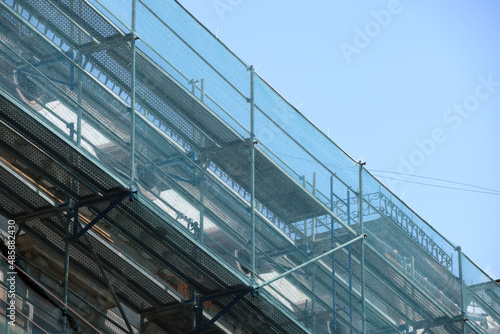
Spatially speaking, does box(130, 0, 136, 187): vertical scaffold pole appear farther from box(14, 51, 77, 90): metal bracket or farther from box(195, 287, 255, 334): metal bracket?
box(195, 287, 255, 334): metal bracket

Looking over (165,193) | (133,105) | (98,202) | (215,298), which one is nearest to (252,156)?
(165,193)

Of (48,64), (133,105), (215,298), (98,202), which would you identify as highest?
(48,64)

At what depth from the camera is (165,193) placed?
13562 millimetres

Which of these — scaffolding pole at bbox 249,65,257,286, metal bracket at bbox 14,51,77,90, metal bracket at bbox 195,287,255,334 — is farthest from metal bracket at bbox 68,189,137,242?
scaffolding pole at bbox 249,65,257,286

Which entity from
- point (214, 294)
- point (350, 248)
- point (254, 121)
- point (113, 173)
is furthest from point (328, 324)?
point (113, 173)

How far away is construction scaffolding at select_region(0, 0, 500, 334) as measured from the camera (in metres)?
12.6

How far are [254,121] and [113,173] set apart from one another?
3.15 m

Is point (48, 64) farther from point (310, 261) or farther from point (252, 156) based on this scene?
point (310, 261)

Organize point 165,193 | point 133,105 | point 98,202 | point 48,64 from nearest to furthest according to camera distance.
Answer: point 98,202 < point 133,105 < point 48,64 < point 165,193

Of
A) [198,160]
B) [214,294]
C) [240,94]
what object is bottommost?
[214,294]

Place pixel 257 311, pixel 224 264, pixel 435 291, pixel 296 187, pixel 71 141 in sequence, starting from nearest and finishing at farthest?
pixel 71 141, pixel 224 264, pixel 257 311, pixel 296 187, pixel 435 291

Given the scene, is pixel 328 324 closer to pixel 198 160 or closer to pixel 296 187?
pixel 296 187

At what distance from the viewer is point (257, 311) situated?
1413 centimetres

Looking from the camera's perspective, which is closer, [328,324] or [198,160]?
[198,160]
